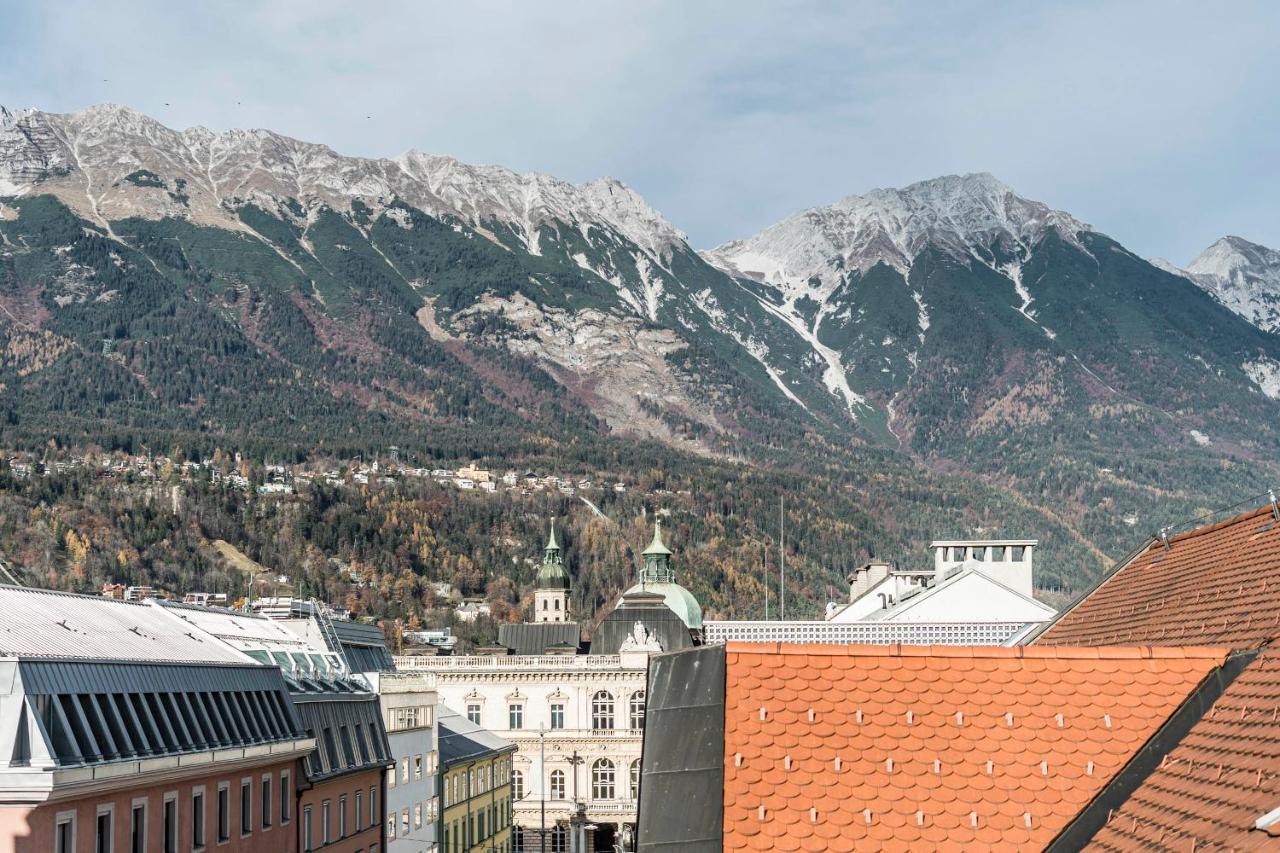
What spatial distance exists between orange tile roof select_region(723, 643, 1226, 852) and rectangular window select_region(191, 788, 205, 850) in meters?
34.7

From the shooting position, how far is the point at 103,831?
42.0 metres

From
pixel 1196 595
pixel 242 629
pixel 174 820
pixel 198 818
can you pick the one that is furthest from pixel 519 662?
pixel 1196 595

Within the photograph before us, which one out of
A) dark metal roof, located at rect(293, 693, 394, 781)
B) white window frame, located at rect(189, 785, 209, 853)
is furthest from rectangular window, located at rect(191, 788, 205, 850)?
dark metal roof, located at rect(293, 693, 394, 781)

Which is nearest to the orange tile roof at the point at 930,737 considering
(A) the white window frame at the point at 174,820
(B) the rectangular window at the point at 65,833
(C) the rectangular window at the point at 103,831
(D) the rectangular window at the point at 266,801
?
(B) the rectangular window at the point at 65,833

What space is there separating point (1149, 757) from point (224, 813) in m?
39.6

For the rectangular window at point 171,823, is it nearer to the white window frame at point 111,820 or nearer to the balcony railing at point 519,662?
the white window frame at point 111,820

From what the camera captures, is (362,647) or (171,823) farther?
(362,647)

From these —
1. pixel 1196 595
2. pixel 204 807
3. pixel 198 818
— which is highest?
pixel 1196 595

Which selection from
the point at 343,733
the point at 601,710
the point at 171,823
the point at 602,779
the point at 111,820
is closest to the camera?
the point at 111,820

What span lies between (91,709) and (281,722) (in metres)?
15.5

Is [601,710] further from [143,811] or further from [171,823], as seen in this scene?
[143,811]

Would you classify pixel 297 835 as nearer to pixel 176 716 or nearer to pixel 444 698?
pixel 176 716

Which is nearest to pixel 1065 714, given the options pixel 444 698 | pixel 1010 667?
pixel 1010 667

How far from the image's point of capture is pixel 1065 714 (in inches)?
644
